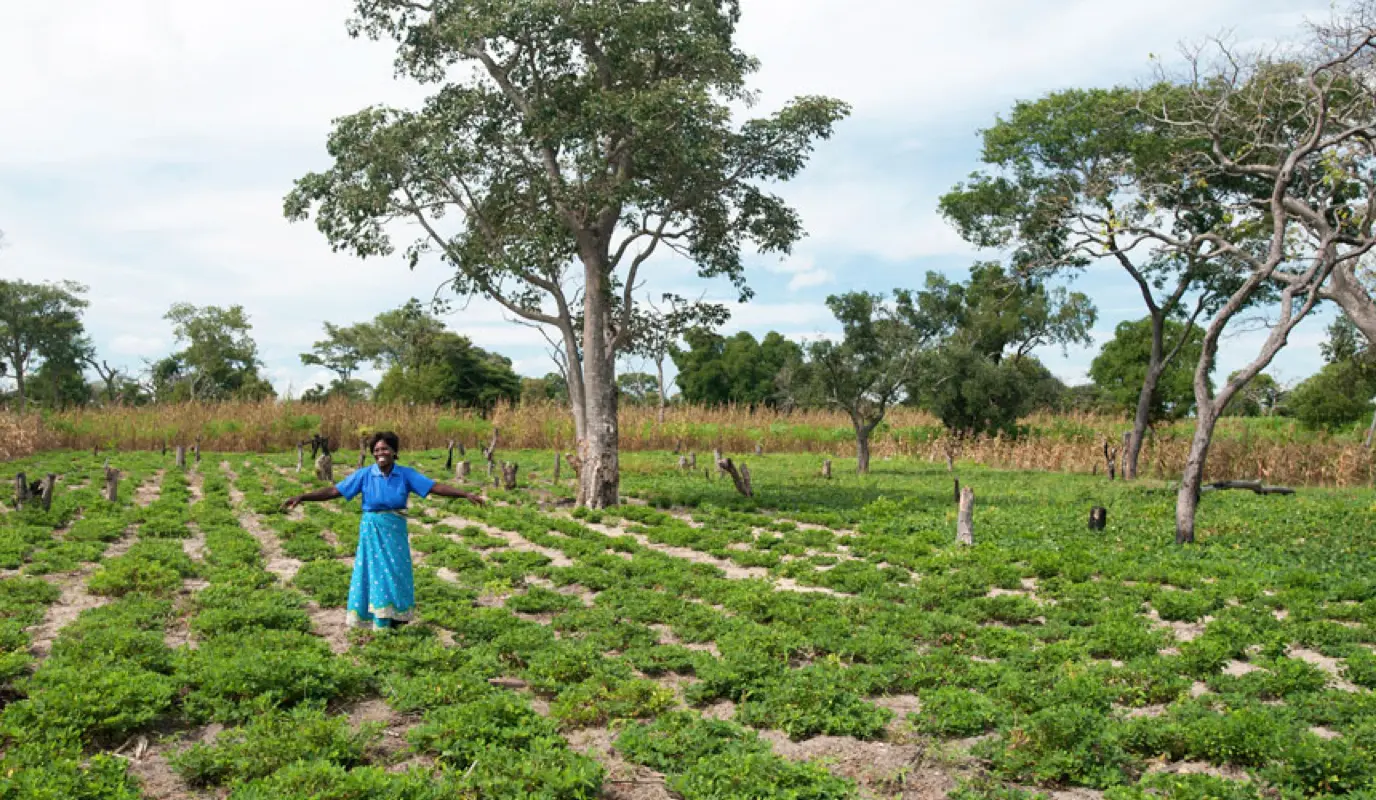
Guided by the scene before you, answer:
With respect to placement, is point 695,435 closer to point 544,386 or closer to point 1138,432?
point 1138,432

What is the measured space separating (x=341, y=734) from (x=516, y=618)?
3429 millimetres

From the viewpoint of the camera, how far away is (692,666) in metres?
8.07

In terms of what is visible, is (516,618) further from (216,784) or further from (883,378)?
(883,378)

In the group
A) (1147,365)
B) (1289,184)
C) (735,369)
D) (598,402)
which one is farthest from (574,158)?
(735,369)

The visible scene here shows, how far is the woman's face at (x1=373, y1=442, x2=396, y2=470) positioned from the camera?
344 inches

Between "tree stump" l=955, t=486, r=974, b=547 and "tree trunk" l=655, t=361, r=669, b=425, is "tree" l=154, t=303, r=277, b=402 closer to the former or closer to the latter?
"tree trunk" l=655, t=361, r=669, b=425

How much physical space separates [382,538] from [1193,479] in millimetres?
12034

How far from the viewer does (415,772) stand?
5574 millimetres

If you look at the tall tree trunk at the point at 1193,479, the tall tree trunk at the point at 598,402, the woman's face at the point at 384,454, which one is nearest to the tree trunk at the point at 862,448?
the tall tree trunk at the point at 598,402

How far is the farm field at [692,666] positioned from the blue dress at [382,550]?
27 centimetres

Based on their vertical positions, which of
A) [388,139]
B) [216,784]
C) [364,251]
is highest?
[388,139]

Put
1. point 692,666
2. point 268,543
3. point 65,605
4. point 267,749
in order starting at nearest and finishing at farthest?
1. point 267,749
2. point 692,666
3. point 65,605
4. point 268,543

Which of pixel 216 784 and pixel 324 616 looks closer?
pixel 216 784

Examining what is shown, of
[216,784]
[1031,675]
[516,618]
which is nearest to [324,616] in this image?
[516,618]
